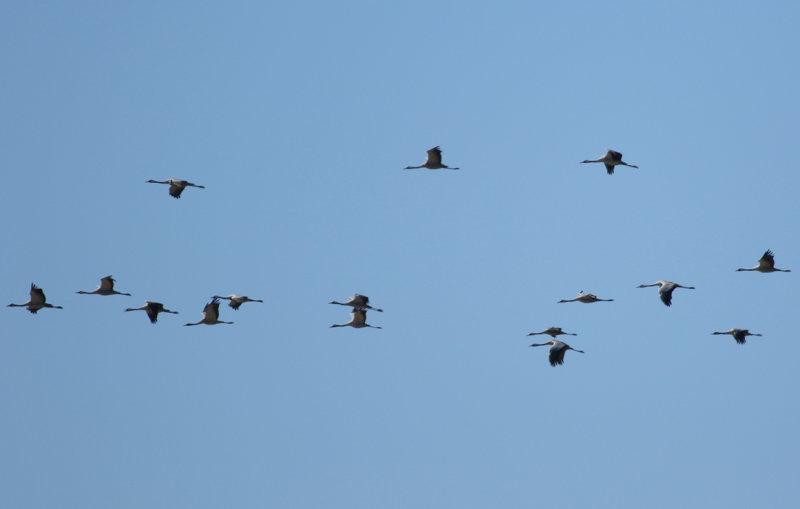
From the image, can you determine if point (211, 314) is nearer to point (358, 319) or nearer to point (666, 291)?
point (358, 319)

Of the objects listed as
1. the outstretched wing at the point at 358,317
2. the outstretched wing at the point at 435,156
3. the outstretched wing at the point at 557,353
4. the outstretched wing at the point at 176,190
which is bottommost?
the outstretched wing at the point at 557,353

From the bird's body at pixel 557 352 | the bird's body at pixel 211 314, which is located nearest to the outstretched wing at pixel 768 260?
the bird's body at pixel 557 352

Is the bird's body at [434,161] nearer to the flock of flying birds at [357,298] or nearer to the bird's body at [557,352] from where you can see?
the flock of flying birds at [357,298]

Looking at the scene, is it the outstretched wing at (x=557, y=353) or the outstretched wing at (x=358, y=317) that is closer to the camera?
the outstretched wing at (x=557, y=353)

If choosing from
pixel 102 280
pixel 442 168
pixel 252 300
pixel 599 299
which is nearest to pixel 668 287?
pixel 599 299

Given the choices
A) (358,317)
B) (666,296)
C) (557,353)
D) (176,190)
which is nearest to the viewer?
(557,353)

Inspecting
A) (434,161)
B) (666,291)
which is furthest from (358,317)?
(666,291)

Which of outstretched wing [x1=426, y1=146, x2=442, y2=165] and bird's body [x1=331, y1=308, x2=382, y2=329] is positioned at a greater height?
outstretched wing [x1=426, y1=146, x2=442, y2=165]

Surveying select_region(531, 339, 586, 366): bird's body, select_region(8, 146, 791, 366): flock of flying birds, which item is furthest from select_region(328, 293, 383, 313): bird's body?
select_region(531, 339, 586, 366): bird's body

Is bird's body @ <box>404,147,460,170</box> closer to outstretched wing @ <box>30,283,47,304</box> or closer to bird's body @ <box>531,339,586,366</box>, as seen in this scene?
bird's body @ <box>531,339,586,366</box>

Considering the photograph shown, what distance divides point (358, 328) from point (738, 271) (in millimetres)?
11771

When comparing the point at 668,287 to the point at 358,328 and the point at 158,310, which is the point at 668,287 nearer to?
the point at 358,328

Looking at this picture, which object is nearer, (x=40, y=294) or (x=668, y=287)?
(x=668, y=287)

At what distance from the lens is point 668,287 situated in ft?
151
